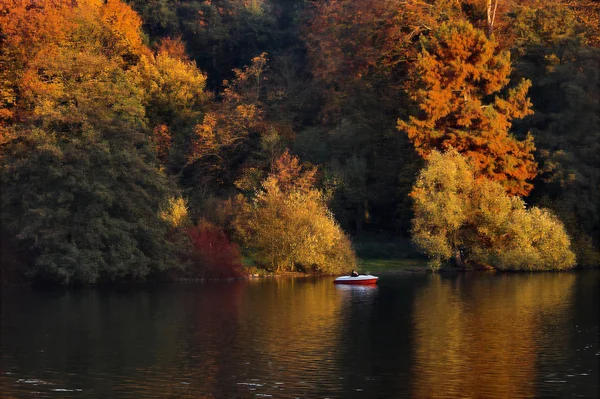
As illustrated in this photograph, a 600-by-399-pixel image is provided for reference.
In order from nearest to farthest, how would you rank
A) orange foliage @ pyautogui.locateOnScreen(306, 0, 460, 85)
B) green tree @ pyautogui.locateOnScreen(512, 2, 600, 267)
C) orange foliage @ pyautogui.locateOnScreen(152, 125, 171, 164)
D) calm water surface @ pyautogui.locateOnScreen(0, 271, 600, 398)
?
calm water surface @ pyautogui.locateOnScreen(0, 271, 600, 398), green tree @ pyautogui.locateOnScreen(512, 2, 600, 267), orange foliage @ pyautogui.locateOnScreen(306, 0, 460, 85), orange foliage @ pyautogui.locateOnScreen(152, 125, 171, 164)

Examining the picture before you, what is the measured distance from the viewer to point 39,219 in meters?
49.9

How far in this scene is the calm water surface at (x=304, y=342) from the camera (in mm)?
25031

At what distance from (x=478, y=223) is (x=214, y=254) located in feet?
60.1

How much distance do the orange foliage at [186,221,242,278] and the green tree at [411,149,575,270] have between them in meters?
12.7

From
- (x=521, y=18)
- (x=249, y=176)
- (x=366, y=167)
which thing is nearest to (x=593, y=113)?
(x=521, y=18)

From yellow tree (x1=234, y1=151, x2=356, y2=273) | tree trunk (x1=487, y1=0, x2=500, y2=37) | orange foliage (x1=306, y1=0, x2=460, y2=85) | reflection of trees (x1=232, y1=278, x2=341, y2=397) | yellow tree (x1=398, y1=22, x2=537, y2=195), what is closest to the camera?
reflection of trees (x1=232, y1=278, x2=341, y2=397)

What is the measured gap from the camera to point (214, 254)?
55.5 meters

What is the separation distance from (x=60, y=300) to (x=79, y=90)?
15733mm

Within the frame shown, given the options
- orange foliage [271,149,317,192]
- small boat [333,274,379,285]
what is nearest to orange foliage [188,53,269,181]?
orange foliage [271,149,317,192]

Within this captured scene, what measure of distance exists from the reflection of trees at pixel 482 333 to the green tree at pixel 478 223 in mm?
4907

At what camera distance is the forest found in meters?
52.1

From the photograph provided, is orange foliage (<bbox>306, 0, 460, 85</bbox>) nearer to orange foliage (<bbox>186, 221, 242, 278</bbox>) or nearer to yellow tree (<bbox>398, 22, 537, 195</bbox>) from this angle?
yellow tree (<bbox>398, 22, 537, 195</bbox>)

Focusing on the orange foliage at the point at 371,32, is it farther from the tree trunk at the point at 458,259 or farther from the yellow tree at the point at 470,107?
the tree trunk at the point at 458,259

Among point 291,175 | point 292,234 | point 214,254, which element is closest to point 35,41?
point 214,254
